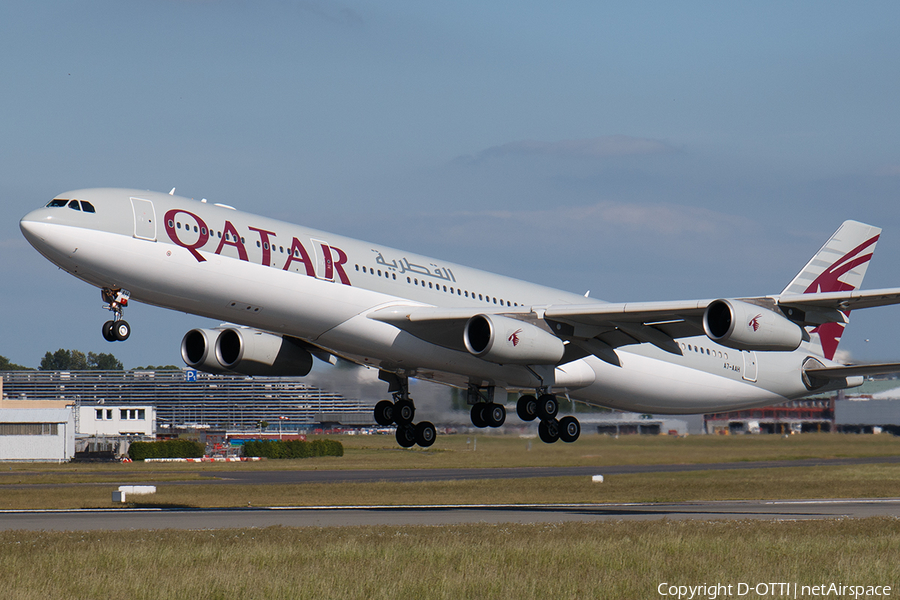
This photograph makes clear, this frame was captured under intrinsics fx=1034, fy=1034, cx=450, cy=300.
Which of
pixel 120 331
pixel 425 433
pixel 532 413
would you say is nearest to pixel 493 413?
pixel 532 413

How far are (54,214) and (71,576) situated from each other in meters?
9.92

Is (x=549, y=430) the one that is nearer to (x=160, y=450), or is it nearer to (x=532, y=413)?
(x=532, y=413)

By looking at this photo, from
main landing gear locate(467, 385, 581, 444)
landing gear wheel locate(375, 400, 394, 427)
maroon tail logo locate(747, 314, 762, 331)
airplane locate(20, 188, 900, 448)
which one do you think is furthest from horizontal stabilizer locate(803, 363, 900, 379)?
landing gear wheel locate(375, 400, 394, 427)

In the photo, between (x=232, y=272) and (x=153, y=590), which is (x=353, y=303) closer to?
(x=232, y=272)

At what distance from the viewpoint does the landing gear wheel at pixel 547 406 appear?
118 feet

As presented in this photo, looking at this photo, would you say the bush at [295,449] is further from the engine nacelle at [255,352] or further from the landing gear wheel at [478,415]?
the engine nacelle at [255,352]

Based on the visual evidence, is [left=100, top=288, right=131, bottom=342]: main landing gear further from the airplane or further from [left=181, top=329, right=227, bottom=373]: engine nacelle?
[left=181, top=329, right=227, bottom=373]: engine nacelle

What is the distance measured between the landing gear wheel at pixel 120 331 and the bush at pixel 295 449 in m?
62.7

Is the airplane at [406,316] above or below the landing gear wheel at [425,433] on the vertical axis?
above

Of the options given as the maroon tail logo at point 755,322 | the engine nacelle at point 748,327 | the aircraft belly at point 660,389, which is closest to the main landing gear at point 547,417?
the aircraft belly at point 660,389

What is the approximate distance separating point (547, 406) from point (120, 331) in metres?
15.2

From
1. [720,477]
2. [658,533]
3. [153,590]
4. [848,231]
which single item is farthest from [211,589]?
[720,477]

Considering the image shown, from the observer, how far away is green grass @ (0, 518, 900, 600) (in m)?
19.2

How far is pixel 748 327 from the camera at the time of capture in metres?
29.5
